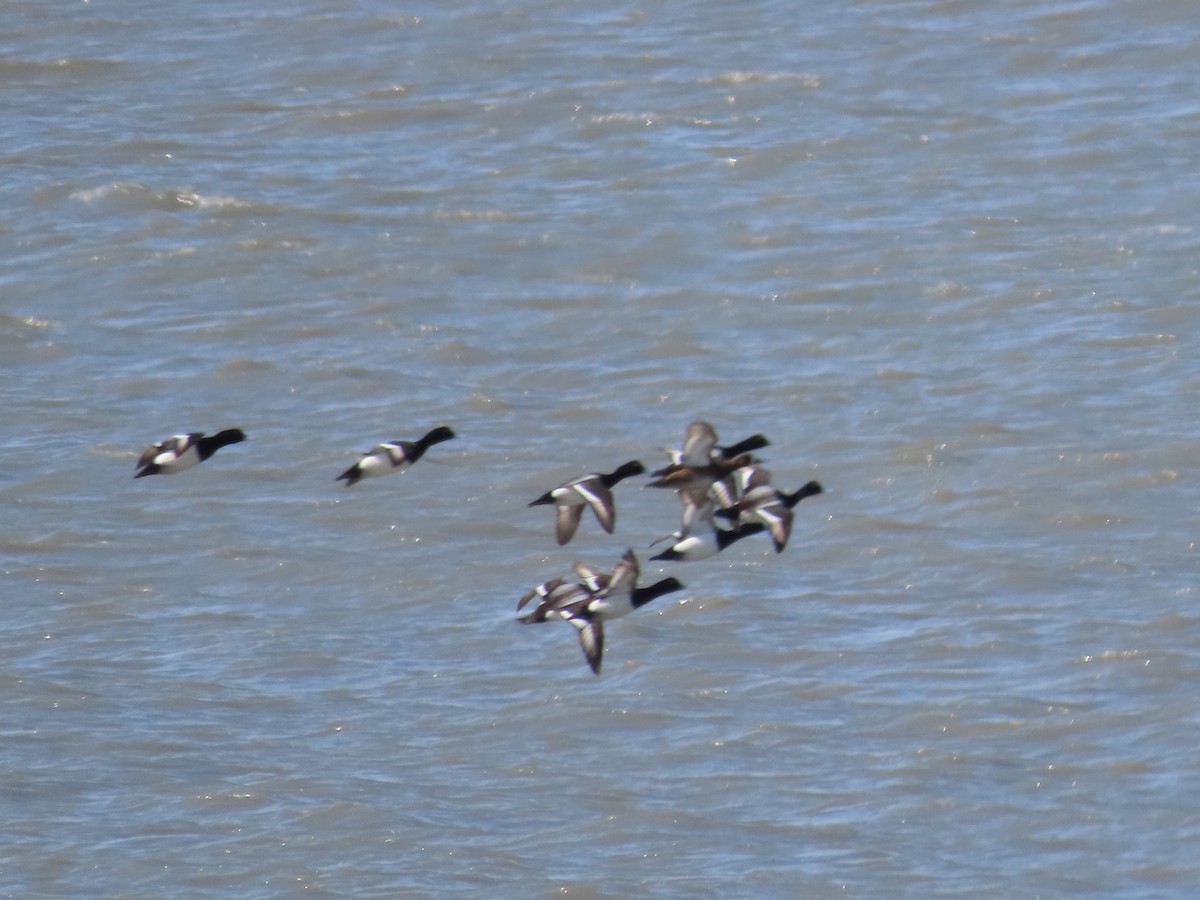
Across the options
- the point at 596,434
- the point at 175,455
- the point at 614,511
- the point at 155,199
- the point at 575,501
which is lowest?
the point at 596,434

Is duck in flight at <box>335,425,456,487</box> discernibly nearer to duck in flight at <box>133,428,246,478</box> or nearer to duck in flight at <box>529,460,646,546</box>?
duck in flight at <box>529,460,646,546</box>

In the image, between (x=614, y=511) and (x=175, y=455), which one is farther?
(x=175, y=455)

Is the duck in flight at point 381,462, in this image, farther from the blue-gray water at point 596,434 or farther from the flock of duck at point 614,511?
the blue-gray water at point 596,434

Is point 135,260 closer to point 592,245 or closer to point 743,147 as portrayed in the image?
point 592,245

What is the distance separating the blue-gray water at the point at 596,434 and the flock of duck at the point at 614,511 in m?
1.59

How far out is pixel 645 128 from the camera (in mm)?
22859

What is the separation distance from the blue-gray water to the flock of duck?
62.5 inches

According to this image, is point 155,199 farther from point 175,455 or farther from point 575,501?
point 575,501

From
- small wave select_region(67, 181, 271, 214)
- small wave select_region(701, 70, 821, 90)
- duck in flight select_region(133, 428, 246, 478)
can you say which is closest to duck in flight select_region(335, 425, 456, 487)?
duck in flight select_region(133, 428, 246, 478)

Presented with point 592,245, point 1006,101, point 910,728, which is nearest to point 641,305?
point 592,245

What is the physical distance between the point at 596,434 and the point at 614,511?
17.6 feet

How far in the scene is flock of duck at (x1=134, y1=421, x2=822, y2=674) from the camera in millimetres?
11352

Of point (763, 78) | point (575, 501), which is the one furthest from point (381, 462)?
point (763, 78)

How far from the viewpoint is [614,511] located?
1218cm
